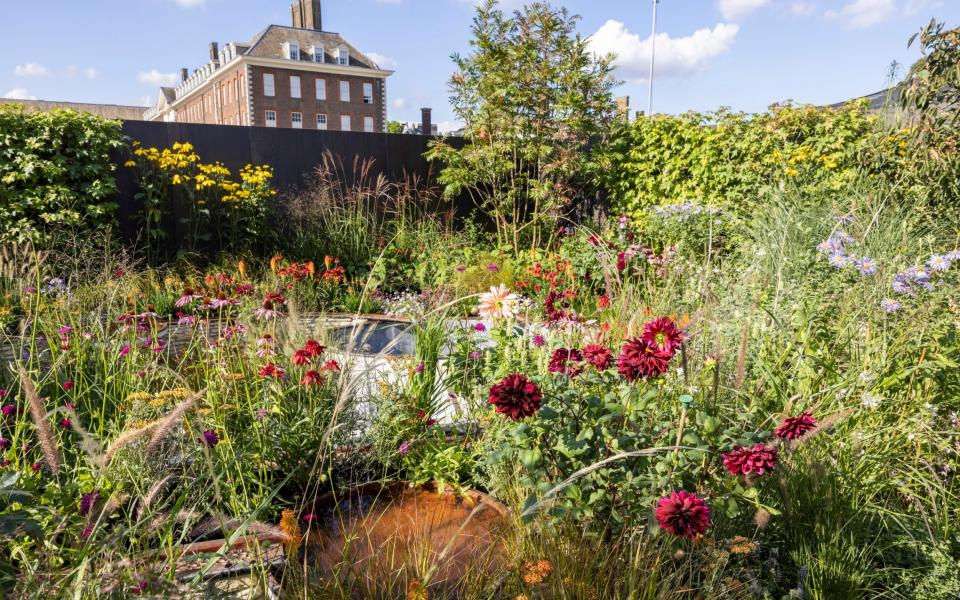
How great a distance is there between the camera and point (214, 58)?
39344 mm

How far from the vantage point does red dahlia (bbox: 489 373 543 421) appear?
133 cm

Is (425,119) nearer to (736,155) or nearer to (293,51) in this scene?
(293,51)

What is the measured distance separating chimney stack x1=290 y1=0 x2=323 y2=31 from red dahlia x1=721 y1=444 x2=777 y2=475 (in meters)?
40.2

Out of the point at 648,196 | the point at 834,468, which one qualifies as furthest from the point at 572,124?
the point at 834,468

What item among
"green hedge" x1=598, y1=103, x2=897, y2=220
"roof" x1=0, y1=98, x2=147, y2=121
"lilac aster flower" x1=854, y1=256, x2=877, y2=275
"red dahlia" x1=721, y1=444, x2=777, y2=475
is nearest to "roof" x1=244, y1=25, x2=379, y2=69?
"roof" x1=0, y1=98, x2=147, y2=121

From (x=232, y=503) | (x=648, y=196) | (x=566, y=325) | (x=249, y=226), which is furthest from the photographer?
(x=648, y=196)

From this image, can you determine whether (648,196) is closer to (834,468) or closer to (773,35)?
(773,35)

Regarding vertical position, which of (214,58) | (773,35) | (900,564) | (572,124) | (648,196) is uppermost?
(214,58)

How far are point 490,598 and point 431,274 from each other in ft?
15.6

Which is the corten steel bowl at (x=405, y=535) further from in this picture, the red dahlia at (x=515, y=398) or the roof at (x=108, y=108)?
the roof at (x=108, y=108)

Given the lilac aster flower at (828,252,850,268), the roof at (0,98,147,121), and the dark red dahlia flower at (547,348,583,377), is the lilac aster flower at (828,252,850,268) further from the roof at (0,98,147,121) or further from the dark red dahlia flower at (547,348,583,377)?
the roof at (0,98,147,121)

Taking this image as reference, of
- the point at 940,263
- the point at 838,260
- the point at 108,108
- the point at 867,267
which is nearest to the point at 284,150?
the point at 838,260

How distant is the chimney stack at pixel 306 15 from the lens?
3681 centimetres

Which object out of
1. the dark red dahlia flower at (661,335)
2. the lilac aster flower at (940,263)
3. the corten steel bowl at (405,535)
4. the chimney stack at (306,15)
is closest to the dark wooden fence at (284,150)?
the lilac aster flower at (940,263)
